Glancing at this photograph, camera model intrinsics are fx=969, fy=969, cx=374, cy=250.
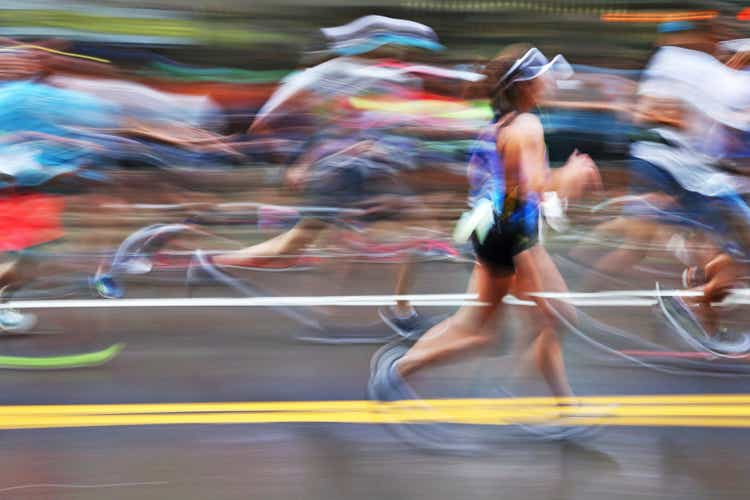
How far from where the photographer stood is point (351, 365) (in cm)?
557

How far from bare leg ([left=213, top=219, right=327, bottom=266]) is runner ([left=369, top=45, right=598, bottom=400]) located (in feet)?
6.87

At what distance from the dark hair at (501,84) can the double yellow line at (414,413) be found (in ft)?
4.46

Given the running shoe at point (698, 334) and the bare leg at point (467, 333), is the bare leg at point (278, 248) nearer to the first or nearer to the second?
the bare leg at point (467, 333)

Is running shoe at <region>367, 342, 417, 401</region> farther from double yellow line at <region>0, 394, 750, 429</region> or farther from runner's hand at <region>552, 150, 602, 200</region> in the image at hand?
runner's hand at <region>552, 150, 602, 200</region>

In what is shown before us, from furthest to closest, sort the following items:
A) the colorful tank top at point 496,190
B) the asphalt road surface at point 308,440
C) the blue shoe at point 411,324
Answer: the blue shoe at point 411,324, the colorful tank top at point 496,190, the asphalt road surface at point 308,440

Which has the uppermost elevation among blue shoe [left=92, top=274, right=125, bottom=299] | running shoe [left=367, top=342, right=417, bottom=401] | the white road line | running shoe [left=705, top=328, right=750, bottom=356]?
running shoe [left=367, top=342, right=417, bottom=401]

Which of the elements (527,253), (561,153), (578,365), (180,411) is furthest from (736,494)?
(561,153)

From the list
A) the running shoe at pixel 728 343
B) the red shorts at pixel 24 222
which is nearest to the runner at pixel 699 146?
the running shoe at pixel 728 343

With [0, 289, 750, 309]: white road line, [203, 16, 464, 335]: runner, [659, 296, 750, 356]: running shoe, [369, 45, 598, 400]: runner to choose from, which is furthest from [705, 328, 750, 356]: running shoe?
[203, 16, 464, 335]: runner

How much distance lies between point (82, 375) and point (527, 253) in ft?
8.65

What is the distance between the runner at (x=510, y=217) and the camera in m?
4.12

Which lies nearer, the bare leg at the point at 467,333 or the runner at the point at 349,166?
the bare leg at the point at 467,333

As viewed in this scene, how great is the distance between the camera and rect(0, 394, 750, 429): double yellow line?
4527 mm

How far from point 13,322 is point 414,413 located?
2.92m
